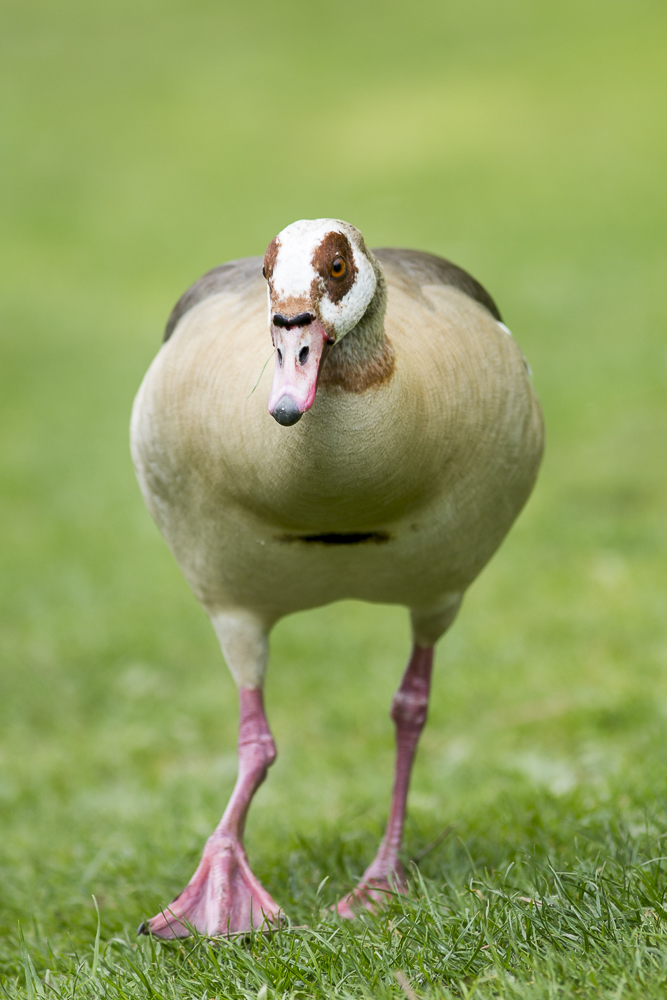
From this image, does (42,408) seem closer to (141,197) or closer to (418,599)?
(141,197)

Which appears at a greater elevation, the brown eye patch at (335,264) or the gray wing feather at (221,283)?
the gray wing feather at (221,283)

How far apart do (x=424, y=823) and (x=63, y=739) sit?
8.86 ft

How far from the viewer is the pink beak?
2.62 metres

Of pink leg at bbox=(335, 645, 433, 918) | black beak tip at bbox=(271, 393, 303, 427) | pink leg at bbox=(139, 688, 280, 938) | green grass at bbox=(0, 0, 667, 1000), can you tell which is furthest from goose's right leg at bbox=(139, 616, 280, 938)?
black beak tip at bbox=(271, 393, 303, 427)

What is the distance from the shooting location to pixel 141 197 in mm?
18812

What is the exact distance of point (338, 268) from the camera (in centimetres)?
280

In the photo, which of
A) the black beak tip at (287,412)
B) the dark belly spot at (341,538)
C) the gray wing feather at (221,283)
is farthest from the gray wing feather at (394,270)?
the black beak tip at (287,412)

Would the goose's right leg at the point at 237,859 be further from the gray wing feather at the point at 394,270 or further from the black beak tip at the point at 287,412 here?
the black beak tip at the point at 287,412

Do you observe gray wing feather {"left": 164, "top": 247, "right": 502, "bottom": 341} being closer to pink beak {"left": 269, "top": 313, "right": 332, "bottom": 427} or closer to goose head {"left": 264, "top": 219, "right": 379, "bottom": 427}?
goose head {"left": 264, "top": 219, "right": 379, "bottom": 427}

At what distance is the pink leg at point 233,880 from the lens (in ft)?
→ 11.3

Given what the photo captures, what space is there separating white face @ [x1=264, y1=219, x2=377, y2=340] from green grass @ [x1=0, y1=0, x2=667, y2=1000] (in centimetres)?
153

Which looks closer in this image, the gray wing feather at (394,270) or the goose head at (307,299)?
the goose head at (307,299)

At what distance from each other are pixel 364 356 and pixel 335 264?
27cm

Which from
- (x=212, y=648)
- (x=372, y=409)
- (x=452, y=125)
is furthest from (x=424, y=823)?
(x=452, y=125)
